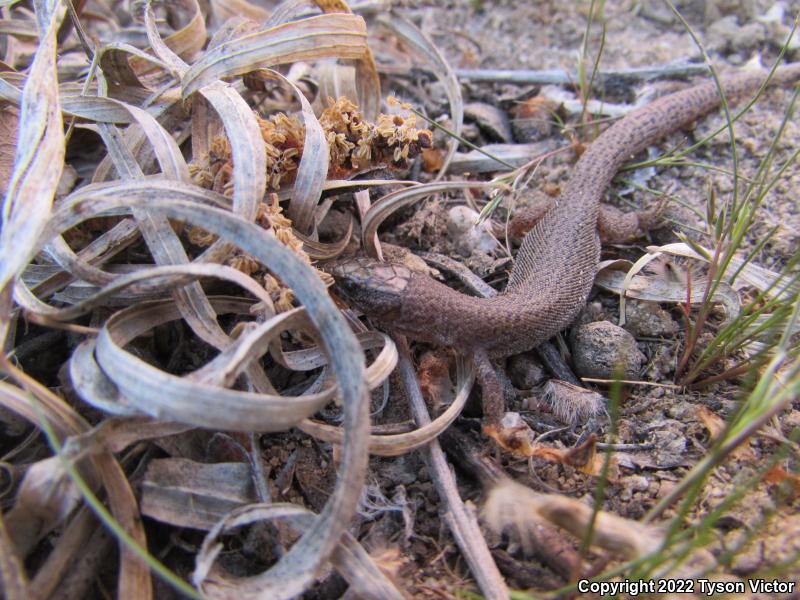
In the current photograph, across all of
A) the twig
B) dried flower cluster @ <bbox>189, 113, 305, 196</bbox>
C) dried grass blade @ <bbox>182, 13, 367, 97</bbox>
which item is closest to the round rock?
the twig

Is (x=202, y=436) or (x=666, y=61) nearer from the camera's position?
(x=202, y=436)

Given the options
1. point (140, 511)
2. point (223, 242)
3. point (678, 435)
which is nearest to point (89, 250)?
point (223, 242)

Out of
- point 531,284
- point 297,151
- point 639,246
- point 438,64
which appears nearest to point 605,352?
point 531,284

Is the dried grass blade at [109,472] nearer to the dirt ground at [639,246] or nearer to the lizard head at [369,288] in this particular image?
the dirt ground at [639,246]

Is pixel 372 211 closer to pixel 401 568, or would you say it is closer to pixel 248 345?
pixel 248 345

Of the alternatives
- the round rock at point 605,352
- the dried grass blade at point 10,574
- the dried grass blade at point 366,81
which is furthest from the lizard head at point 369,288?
the dried grass blade at point 10,574

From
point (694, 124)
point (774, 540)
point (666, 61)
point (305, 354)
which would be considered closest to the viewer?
point (774, 540)

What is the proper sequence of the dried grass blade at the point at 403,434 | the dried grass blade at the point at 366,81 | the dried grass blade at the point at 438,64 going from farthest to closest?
the dried grass blade at the point at 438,64 < the dried grass blade at the point at 366,81 < the dried grass blade at the point at 403,434

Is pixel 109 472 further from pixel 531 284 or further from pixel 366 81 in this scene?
pixel 366 81
